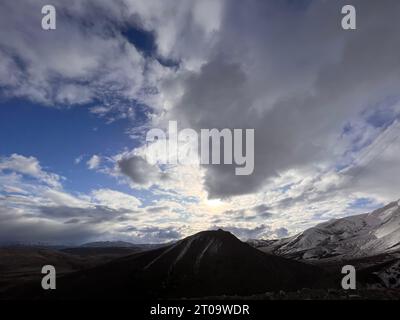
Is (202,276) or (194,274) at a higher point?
(194,274)

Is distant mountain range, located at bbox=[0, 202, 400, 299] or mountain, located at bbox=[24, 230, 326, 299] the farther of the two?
mountain, located at bbox=[24, 230, 326, 299]

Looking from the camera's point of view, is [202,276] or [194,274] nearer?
[202,276]

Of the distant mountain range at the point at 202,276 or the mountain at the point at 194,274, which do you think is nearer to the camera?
the distant mountain range at the point at 202,276

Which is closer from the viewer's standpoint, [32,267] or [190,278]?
[190,278]

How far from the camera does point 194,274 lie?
3081 inches

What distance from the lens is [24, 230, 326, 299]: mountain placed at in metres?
72.7

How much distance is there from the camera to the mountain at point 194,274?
72688 millimetres

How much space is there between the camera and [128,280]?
78.0m
